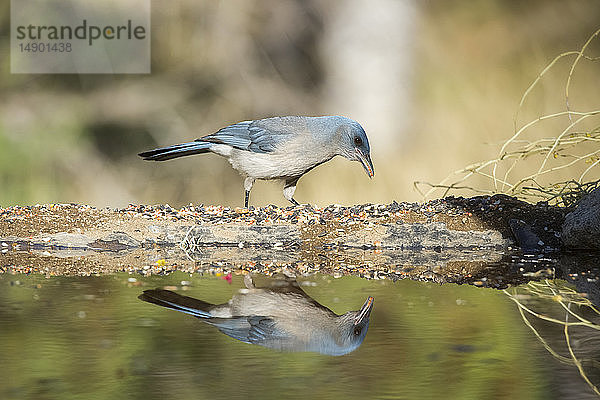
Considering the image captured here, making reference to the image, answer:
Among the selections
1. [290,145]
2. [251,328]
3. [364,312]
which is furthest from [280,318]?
[290,145]

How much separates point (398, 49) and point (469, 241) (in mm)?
4339

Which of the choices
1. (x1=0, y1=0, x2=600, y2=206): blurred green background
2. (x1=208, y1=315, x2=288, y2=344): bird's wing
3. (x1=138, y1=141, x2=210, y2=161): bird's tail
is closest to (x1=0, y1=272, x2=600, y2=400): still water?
(x1=208, y1=315, x2=288, y2=344): bird's wing

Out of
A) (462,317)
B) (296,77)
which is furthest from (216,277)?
(296,77)

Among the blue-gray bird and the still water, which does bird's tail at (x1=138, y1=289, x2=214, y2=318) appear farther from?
the blue-gray bird

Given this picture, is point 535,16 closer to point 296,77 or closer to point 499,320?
point 296,77

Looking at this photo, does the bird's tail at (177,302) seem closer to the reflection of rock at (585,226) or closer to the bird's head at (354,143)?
the reflection of rock at (585,226)

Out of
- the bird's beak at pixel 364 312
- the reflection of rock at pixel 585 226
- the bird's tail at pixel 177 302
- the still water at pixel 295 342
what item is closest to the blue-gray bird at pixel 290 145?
the reflection of rock at pixel 585 226

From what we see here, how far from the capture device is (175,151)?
5199mm

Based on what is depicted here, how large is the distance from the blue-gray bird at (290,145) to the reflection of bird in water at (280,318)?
2052mm

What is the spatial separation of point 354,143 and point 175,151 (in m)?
1.01

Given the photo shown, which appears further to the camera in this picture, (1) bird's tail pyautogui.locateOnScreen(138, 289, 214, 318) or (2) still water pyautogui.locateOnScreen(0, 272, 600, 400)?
(1) bird's tail pyautogui.locateOnScreen(138, 289, 214, 318)

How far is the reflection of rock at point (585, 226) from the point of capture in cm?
397

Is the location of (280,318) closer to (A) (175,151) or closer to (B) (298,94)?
(A) (175,151)

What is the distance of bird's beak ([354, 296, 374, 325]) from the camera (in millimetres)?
2405
